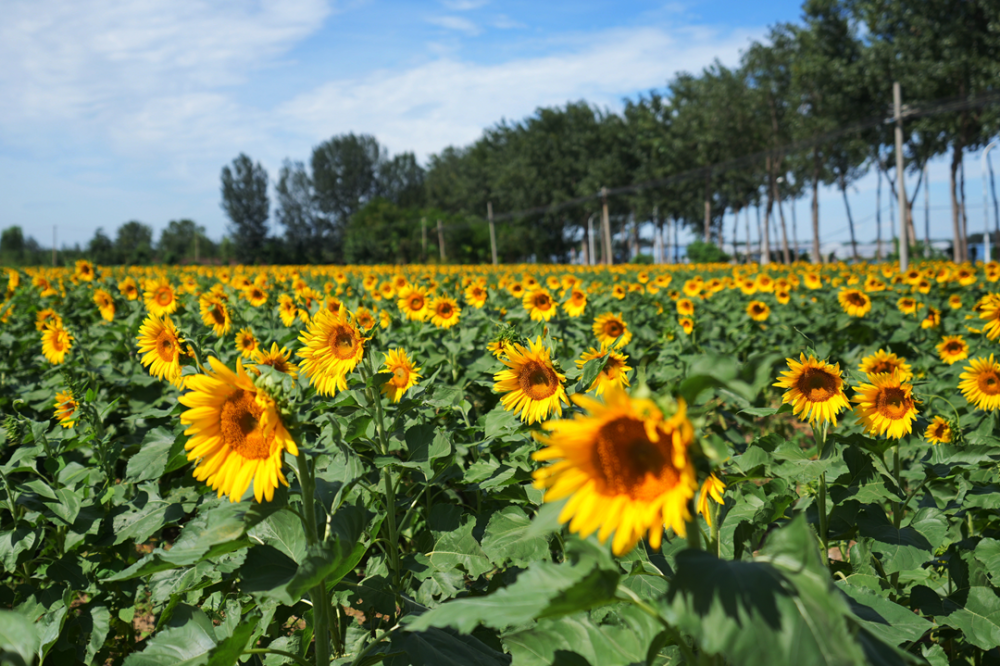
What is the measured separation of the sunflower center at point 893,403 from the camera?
105 inches

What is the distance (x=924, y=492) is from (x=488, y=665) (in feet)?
7.99

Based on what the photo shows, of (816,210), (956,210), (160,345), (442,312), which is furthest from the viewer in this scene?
(816,210)

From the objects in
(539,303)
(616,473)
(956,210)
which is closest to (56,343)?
(539,303)

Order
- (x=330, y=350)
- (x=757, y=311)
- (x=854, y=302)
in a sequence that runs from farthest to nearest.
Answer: (x=757, y=311), (x=854, y=302), (x=330, y=350)

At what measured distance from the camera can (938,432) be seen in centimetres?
321

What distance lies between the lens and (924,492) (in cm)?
292

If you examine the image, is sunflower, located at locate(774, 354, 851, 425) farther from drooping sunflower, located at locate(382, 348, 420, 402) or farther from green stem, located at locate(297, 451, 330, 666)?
green stem, located at locate(297, 451, 330, 666)

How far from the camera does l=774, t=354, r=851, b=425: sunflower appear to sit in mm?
2508

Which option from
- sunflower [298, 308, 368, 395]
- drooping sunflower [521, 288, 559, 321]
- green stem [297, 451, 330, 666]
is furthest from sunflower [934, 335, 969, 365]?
green stem [297, 451, 330, 666]

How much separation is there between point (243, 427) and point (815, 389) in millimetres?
2253

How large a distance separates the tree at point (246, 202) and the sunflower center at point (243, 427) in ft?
275

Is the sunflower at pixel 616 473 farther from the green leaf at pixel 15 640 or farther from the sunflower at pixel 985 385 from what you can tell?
the sunflower at pixel 985 385

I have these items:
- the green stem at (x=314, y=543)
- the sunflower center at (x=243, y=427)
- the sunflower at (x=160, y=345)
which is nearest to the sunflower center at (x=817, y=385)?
the green stem at (x=314, y=543)

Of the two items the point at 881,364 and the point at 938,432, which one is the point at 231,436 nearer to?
the point at 881,364
